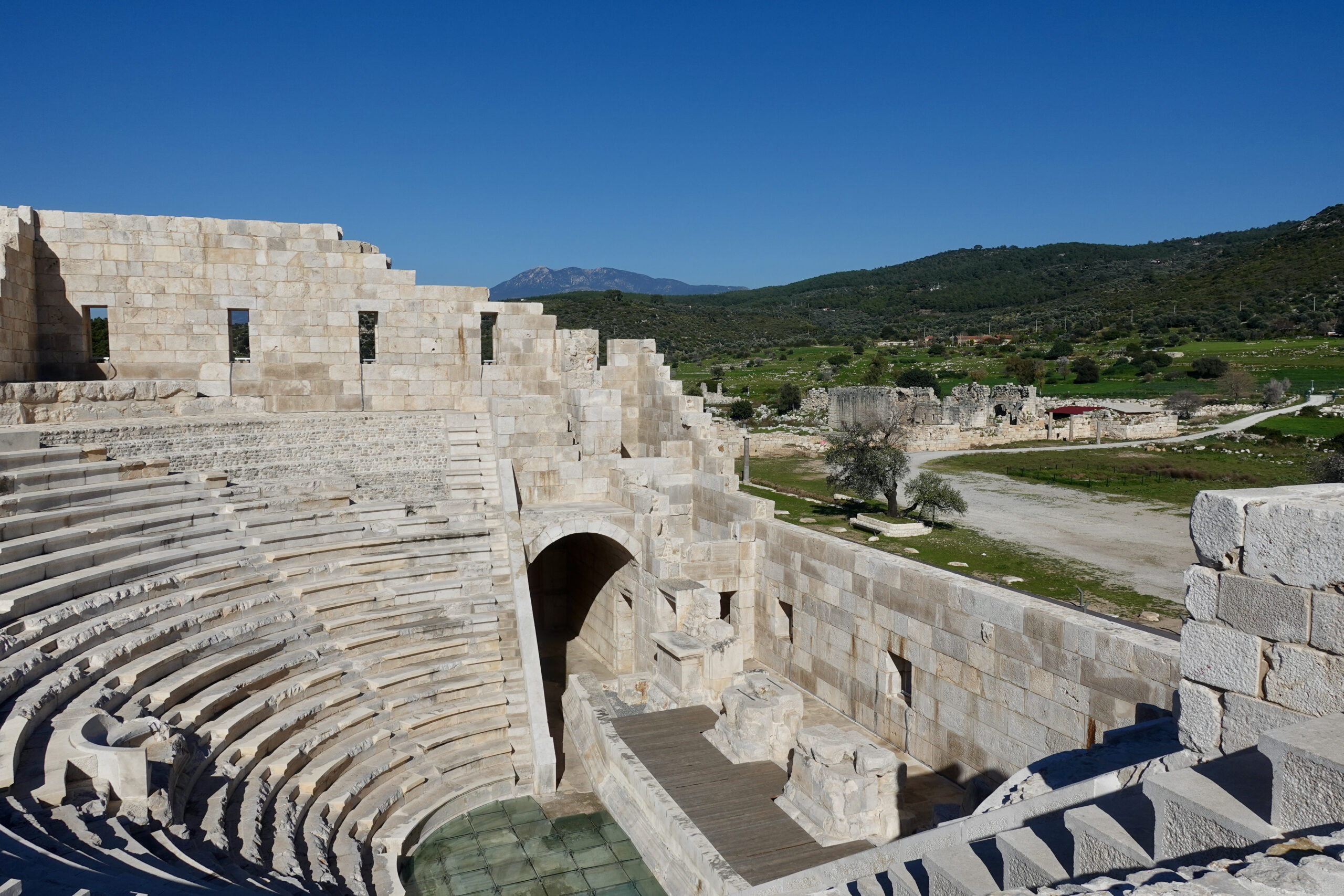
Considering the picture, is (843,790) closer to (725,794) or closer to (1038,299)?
(725,794)

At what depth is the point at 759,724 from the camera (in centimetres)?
988

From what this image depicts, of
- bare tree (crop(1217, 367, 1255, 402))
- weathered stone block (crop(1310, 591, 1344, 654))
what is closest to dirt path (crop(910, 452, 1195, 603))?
weathered stone block (crop(1310, 591, 1344, 654))

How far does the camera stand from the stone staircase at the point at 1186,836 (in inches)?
139

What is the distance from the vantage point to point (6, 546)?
29.3 feet

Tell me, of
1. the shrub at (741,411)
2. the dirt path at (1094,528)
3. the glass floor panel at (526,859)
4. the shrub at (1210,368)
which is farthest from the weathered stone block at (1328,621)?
the shrub at (1210,368)

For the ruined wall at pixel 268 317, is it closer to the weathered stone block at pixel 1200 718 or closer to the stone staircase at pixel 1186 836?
the weathered stone block at pixel 1200 718

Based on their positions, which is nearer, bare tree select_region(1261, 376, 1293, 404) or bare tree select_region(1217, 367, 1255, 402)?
bare tree select_region(1261, 376, 1293, 404)

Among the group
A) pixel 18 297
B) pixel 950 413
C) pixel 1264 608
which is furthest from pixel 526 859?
pixel 950 413

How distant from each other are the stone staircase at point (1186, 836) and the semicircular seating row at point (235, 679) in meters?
4.53

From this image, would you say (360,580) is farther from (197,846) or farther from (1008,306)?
(1008,306)

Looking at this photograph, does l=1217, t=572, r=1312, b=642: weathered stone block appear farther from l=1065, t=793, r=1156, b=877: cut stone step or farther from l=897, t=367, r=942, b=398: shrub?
l=897, t=367, r=942, b=398: shrub

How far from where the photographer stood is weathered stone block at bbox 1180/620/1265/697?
5102 millimetres

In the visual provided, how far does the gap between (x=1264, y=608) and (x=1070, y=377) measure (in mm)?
57325

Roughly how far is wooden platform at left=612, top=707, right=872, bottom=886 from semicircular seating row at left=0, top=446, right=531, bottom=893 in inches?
63.9
